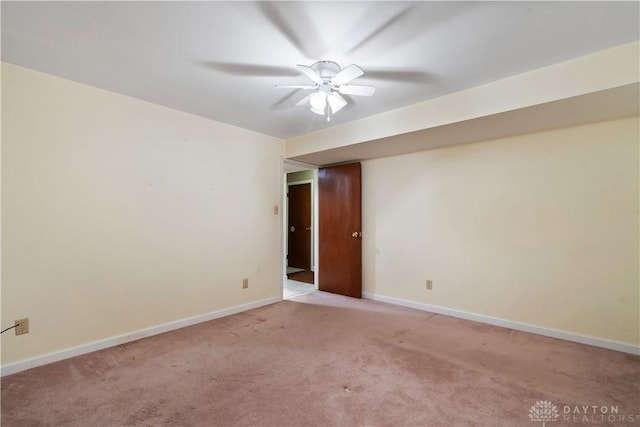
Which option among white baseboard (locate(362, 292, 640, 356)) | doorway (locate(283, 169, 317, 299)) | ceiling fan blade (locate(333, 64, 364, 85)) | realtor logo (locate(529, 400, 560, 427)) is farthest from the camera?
doorway (locate(283, 169, 317, 299))

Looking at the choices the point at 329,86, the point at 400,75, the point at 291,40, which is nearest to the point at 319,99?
the point at 329,86

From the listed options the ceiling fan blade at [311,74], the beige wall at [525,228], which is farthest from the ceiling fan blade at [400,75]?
the beige wall at [525,228]

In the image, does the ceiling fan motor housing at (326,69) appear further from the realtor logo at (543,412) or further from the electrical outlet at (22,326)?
the electrical outlet at (22,326)

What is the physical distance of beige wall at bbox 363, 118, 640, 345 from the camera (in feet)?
8.38

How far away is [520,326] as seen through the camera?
3002 millimetres

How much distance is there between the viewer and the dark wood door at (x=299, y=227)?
649 centimetres

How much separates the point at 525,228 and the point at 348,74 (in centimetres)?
249

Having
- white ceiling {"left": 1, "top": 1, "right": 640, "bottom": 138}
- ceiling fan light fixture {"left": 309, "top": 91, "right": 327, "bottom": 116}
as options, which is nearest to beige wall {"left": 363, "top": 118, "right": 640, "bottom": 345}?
white ceiling {"left": 1, "top": 1, "right": 640, "bottom": 138}

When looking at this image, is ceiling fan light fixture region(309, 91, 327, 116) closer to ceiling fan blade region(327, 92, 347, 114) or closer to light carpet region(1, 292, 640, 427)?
ceiling fan blade region(327, 92, 347, 114)

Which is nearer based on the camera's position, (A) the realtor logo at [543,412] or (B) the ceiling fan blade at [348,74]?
(A) the realtor logo at [543,412]

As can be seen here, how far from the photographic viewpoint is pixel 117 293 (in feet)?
8.65

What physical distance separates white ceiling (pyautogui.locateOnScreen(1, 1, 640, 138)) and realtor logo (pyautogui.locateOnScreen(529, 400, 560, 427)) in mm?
2322

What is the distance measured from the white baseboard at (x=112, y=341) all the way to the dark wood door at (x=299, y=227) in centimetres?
291

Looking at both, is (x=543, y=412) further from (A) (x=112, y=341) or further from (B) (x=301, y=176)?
(B) (x=301, y=176)
